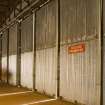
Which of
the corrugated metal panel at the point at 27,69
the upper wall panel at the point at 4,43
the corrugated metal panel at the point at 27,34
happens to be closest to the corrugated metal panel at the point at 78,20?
the corrugated metal panel at the point at 27,34

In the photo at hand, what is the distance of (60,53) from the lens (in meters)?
9.16

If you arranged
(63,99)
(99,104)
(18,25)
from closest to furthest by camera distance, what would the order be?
(99,104), (63,99), (18,25)

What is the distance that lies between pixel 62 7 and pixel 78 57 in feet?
7.75

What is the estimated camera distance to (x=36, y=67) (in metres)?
11.4

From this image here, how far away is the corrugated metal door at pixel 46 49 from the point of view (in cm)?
977

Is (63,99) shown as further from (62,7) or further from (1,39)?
(1,39)

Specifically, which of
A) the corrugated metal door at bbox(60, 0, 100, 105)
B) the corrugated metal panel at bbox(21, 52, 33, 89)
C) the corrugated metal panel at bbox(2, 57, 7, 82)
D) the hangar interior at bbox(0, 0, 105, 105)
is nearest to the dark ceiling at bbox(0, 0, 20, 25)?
the hangar interior at bbox(0, 0, 105, 105)

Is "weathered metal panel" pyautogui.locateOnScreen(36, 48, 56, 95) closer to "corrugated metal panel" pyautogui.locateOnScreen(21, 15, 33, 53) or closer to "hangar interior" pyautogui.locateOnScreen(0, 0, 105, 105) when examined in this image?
"hangar interior" pyautogui.locateOnScreen(0, 0, 105, 105)

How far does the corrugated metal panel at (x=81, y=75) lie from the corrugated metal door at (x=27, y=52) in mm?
3553

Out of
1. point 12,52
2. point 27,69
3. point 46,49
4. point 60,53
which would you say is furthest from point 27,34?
point 60,53

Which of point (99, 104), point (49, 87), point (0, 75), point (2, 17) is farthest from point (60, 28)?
point (0, 75)

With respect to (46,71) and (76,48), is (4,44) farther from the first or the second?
(76,48)

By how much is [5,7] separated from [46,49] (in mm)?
6923

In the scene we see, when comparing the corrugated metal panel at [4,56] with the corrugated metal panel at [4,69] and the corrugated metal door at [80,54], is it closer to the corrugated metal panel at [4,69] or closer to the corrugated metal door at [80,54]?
the corrugated metal panel at [4,69]
